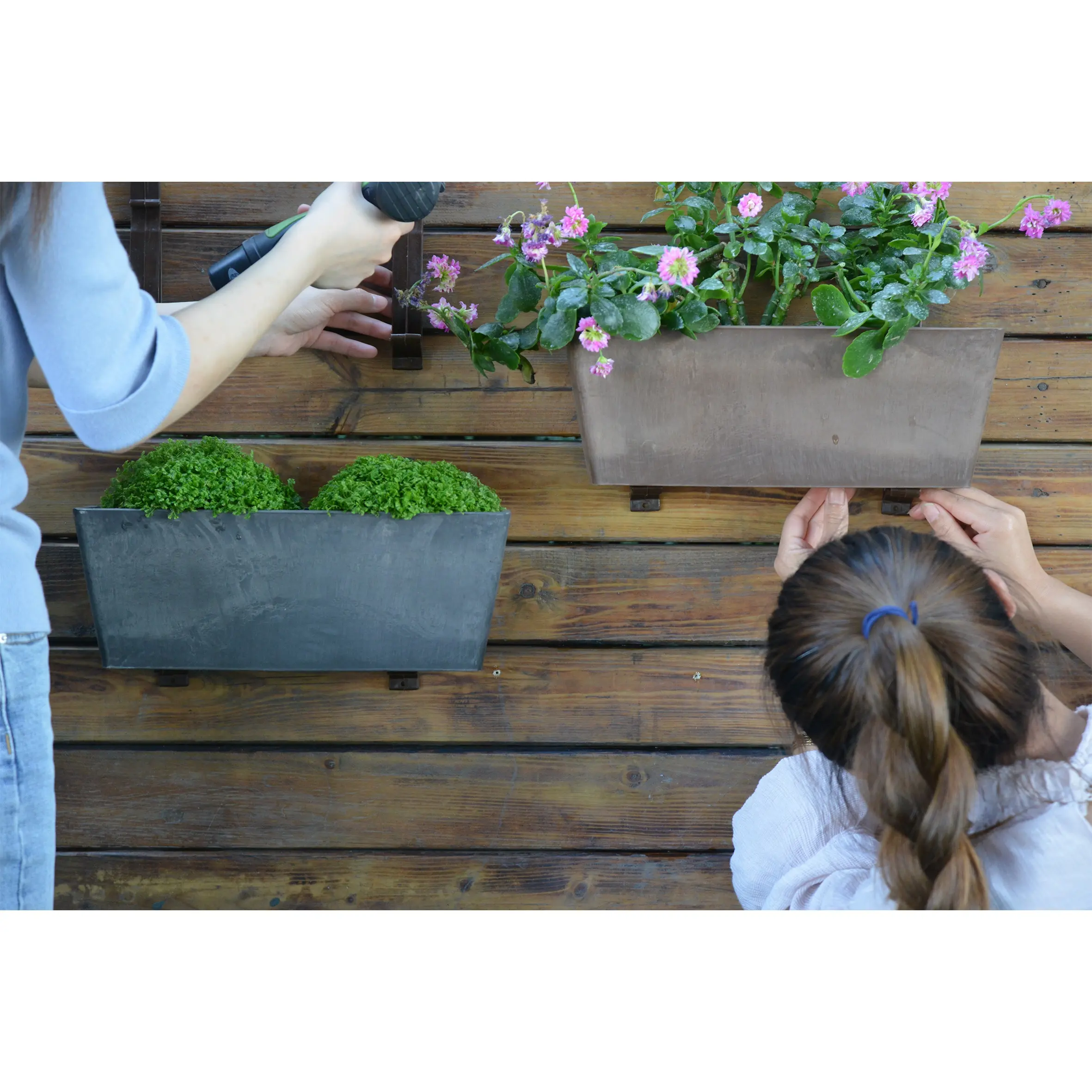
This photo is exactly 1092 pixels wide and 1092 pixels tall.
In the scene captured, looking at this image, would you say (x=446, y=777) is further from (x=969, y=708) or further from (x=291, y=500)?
(x=969, y=708)

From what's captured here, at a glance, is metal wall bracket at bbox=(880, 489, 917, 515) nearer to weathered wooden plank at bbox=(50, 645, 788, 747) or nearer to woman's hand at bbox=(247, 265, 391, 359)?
weathered wooden plank at bbox=(50, 645, 788, 747)

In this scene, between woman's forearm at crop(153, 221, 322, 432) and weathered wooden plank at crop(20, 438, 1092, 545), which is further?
weathered wooden plank at crop(20, 438, 1092, 545)

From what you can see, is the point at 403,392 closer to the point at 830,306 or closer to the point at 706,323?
the point at 706,323

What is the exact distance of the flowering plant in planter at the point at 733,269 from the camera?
1.09m

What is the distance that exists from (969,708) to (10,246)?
878 millimetres

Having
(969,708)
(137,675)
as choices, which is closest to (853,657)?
(969,708)

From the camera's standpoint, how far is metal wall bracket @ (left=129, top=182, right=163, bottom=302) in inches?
48.6

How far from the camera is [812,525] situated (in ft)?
4.11

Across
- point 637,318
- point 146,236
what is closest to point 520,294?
point 637,318

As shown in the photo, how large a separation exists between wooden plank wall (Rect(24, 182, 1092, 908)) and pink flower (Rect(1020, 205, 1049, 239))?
0.37 ft

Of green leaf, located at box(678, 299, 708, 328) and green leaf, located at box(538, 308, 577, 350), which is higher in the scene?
green leaf, located at box(678, 299, 708, 328)

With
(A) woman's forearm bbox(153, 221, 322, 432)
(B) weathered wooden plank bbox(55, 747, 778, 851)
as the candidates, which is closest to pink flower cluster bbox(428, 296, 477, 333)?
(A) woman's forearm bbox(153, 221, 322, 432)

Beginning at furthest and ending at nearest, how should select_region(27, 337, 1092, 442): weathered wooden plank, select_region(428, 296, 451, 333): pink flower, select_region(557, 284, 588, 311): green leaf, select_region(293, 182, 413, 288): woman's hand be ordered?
select_region(27, 337, 1092, 442): weathered wooden plank, select_region(428, 296, 451, 333): pink flower, select_region(557, 284, 588, 311): green leaf, select_region(293, 182, 413, 288): woman's hand

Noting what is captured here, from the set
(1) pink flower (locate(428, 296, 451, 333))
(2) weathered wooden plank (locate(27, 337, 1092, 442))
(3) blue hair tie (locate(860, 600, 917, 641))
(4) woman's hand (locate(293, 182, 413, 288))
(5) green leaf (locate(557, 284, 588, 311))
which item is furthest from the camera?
(2) weathered wooden plank (locate(27, 337, 1092, 442))
